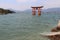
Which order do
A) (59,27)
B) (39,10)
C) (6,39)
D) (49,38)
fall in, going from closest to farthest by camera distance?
(49,38) < (59,27) < (6,39) < (39,10)

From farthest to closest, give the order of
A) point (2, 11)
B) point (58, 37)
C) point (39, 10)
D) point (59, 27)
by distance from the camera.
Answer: point (2, 11) < point (39, 10) < point (59, 27) < point (58, 37)

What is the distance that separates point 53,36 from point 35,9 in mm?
52775

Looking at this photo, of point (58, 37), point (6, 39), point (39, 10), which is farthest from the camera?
point (39, 10)

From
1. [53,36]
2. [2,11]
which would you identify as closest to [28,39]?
[53,36]

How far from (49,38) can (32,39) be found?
7.76 feet

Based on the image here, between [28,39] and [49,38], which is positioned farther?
[28,39]

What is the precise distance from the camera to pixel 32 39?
15.9 m

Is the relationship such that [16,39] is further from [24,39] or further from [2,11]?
[2,11]

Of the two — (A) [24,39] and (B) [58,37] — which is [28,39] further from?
(B) [58,37]

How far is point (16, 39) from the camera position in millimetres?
16203

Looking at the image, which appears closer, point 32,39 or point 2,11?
point 32,39

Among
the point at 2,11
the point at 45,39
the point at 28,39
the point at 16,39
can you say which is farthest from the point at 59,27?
the point at 2,11

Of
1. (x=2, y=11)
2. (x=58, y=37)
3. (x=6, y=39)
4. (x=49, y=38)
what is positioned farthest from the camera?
(x=2, y=11)

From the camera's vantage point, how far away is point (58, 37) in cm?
1242
